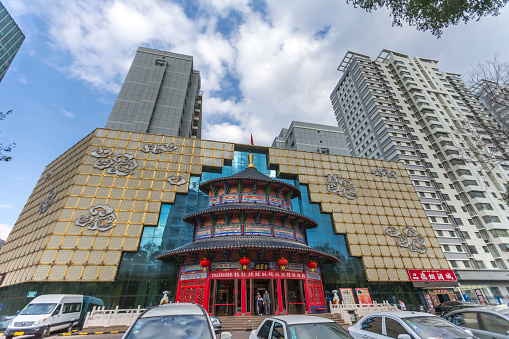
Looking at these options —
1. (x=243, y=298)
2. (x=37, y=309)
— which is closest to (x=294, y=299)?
(x=243, y=298)

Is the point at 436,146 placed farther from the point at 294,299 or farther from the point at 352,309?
the point at 294,299

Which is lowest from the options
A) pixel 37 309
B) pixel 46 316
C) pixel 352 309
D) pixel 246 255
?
pixel 352 309

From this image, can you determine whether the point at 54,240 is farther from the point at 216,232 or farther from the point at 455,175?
the point at 455,175

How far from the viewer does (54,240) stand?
56.4ft

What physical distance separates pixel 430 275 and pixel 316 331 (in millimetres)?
22664

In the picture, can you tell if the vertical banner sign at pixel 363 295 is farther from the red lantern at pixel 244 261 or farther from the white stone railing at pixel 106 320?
the white stone railing at pixel 106 320

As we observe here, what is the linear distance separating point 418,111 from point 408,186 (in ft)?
106

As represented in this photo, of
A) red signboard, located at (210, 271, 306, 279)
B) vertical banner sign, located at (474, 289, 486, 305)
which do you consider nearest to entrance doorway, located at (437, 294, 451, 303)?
vertical banner sign, located at (474, 289, 486, 305)

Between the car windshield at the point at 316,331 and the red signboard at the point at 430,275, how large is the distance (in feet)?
67.5

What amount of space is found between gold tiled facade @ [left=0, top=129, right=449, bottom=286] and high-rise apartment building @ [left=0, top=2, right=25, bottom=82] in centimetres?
7486

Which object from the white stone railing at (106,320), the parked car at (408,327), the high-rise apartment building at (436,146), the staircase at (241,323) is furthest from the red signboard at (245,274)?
the high-rise apartment building at (436,146)

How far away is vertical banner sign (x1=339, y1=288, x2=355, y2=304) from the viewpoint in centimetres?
1943

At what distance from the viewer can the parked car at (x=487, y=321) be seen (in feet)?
19.8

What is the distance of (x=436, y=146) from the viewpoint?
151 ft
